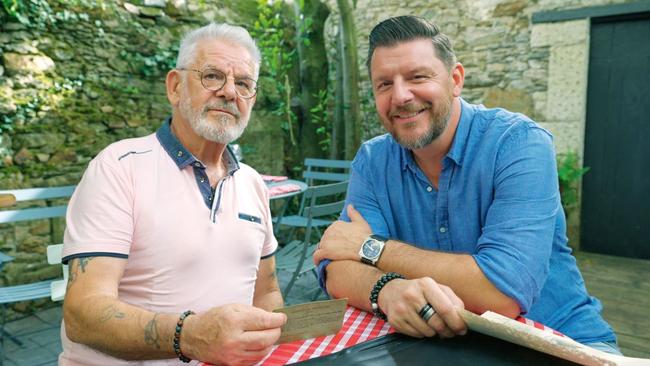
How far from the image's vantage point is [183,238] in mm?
1509

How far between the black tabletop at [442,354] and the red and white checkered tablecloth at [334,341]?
0.29 feet

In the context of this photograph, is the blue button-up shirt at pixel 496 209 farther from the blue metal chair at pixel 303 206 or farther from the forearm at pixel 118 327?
the blue metal chair at pixel 303 206

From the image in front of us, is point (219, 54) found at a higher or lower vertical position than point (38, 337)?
higher

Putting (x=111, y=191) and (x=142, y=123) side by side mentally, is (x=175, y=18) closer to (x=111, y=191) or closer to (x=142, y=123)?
(x=142, y=123)

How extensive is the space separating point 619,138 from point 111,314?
592 centimetres

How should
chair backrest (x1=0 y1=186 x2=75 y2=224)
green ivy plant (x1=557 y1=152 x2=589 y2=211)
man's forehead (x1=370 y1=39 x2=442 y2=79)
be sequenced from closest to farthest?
man's forehead (x1=370 y1=39 x2=442 y2=79) → chair backrest (x1=0 y1=186 x2=75 y2=224) → green ivy plant (x1=557 y1=152 x2=589 y2=211)

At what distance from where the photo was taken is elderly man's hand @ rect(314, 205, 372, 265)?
148 cm

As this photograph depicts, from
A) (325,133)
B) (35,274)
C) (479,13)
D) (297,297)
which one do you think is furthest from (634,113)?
(35,274)

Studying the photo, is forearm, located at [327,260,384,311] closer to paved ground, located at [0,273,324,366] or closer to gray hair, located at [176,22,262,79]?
gray hair, located at [176,22,262,79]

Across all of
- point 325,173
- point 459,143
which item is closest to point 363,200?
point 459,143

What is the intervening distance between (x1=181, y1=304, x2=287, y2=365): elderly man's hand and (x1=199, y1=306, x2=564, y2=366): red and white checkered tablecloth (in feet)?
0.11

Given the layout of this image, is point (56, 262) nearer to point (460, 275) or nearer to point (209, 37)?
point (209, 37)

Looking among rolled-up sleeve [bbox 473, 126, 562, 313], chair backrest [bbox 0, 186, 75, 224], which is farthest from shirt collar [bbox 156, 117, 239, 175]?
chair backrest [bbox 0, 186, 75, 224]

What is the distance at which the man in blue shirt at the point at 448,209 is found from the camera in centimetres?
129
